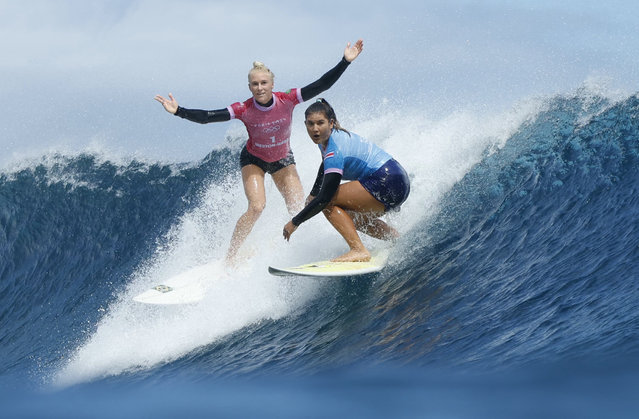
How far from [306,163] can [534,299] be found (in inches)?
210

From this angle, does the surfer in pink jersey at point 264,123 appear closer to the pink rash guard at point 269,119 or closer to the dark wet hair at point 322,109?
the pink rash guard at point 269,119

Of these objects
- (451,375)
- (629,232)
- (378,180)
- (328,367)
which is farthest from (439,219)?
(451,375)

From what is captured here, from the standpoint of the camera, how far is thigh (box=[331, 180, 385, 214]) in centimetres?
557

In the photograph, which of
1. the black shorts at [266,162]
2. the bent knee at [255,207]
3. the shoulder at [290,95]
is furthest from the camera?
the black shorts at [266,162]

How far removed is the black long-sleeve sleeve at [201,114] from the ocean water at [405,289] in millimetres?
1417

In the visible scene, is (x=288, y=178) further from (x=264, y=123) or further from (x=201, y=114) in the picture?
(x=201, y=114)

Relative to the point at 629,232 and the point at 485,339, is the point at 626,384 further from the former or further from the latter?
the point at 629,232

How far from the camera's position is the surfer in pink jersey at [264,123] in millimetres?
6125

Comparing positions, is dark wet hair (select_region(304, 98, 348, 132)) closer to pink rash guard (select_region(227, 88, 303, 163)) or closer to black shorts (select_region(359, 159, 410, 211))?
black shorts (select_region(359, 159, 410, 211))

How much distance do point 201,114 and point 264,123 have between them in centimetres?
60

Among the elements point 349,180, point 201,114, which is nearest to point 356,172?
point 349,180

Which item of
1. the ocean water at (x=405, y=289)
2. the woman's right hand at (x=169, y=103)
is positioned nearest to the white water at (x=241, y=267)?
the ocean water at (x=405, y=289)

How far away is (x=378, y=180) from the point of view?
5.54 meters

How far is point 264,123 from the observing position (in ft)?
20.6
